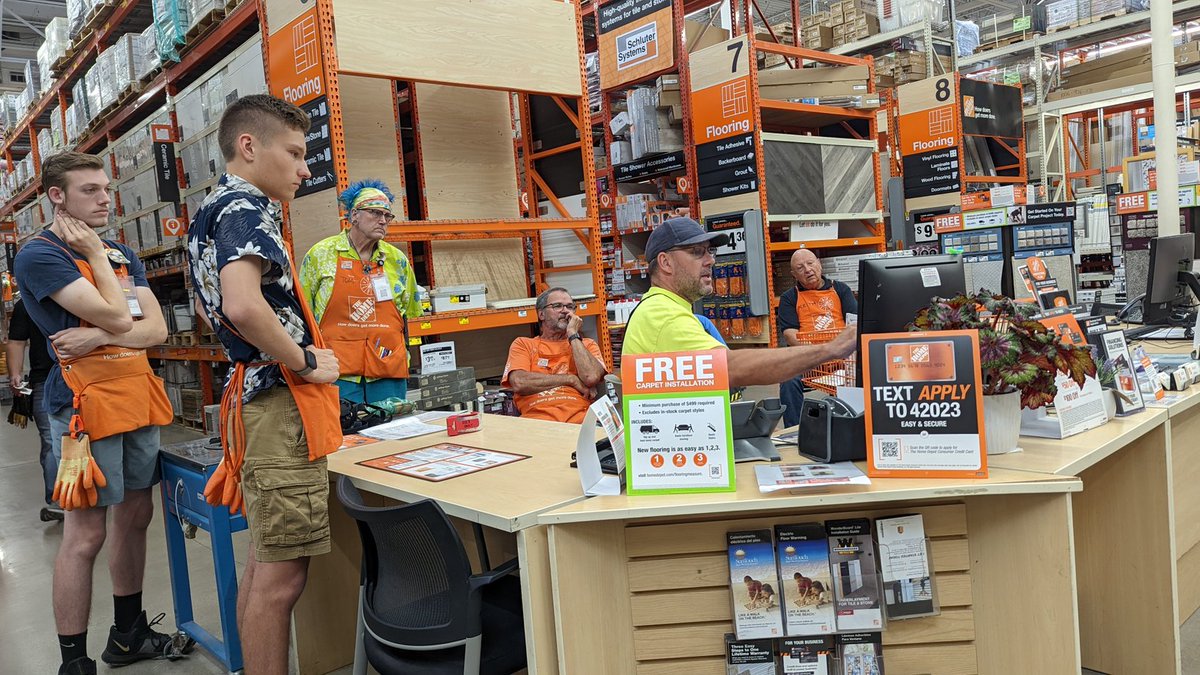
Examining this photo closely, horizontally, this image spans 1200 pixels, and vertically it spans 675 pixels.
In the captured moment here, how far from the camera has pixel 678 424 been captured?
1908mm

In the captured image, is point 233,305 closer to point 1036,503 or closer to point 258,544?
point 258,544

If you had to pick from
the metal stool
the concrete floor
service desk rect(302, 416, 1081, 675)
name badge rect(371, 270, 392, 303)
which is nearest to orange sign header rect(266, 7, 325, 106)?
name badge rect(371, 270, 392, 303)

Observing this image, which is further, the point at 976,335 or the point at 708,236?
the point at 708,236

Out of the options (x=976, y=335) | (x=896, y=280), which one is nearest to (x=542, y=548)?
(x=976, y=335)

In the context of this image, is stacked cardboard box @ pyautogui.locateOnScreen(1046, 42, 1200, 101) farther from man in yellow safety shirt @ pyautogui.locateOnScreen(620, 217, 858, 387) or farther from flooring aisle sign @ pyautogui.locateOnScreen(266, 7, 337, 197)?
flooring aisle sign @ pyautogui.locateOnScreen(266, 7, 337, 197)

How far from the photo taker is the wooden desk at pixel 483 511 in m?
1.84

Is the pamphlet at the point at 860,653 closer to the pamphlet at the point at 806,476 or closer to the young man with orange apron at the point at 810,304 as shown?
the pamphlet at the point at 806,476

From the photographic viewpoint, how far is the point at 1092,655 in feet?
8.79

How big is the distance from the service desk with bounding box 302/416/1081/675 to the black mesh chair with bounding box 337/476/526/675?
0.37ft

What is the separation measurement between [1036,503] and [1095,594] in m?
1.07

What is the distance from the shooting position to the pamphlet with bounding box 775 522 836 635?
1966mm

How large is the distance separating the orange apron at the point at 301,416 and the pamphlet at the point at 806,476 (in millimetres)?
1161

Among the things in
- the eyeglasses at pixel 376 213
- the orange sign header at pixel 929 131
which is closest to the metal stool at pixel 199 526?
the eyeglasses at pixel 376 213

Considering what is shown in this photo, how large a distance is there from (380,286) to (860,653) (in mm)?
2570
